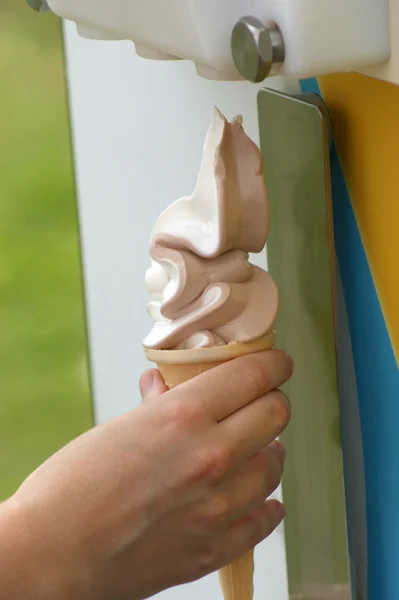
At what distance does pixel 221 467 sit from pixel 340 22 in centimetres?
32

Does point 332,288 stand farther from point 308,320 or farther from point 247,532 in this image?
point 247,532

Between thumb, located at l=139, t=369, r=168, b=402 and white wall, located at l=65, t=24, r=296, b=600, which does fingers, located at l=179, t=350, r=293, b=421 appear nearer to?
thumb, located at l=139, t=369, r=168, b=402

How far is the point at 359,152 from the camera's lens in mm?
680

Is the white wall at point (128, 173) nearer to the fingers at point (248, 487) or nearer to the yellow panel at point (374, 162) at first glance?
the yellow panel at point (374, 162)

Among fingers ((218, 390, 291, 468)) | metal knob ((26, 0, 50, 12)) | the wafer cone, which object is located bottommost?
fingers ((218, 390, 291, 468))

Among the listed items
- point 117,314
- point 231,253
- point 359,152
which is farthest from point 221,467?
point 117,314

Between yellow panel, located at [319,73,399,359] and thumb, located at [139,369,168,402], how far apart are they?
0.20 metres

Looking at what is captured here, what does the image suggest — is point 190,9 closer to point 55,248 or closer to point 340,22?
point 340,22

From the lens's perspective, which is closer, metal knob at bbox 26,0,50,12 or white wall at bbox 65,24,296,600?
metal knob at bbox 26,0,50,12

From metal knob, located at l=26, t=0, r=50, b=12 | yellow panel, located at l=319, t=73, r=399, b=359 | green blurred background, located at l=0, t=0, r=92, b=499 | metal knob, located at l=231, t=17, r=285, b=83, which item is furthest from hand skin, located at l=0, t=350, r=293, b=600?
green blurred background, located at l=0, t=0, r=92, b=499

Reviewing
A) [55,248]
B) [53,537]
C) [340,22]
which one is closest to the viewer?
[340,22]

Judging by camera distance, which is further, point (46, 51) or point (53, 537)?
point (46, 51)

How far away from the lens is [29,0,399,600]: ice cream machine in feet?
2.05

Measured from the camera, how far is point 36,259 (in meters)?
1.53
